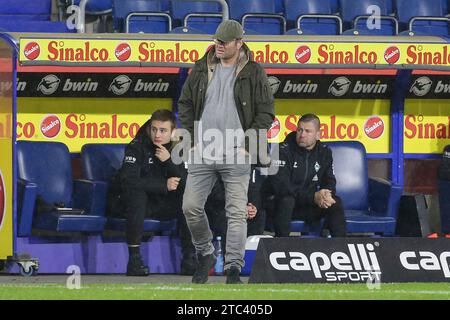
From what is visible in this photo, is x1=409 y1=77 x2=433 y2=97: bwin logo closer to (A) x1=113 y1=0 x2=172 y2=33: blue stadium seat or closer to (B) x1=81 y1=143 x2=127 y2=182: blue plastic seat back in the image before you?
(A) x1=113 y1=0 x2=172 y2=33: blue stadium seat

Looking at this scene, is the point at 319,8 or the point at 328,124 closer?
the point at 328,124

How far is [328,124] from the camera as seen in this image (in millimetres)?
13945

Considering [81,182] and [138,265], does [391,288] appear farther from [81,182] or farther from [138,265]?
[81,182]

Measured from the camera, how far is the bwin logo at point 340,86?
13.8 m

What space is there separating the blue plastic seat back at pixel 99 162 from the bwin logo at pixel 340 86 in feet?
7.31

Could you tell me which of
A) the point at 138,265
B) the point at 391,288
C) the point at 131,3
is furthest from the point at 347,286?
the point at 131,3

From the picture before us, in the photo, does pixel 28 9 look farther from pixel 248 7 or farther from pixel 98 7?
pixel 248 7

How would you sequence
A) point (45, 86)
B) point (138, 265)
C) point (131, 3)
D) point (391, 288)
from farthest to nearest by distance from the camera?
1. point (131, 3)
2. point (45, 86)
3. point (138, 265)
4. point (391, 288)

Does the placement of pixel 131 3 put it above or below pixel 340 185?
above

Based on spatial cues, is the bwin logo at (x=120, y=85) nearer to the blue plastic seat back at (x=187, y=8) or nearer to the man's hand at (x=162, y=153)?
the man's hand at (x=162, y=153)

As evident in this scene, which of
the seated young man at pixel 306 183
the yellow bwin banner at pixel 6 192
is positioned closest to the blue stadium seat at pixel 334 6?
the seated young man at pixel 306 183

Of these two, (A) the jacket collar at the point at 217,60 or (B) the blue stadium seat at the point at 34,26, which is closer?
(A) the jacket collar at the point at 217,60

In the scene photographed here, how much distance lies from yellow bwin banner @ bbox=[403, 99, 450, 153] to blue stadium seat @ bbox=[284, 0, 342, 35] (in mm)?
1603

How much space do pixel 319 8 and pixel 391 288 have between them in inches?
273
